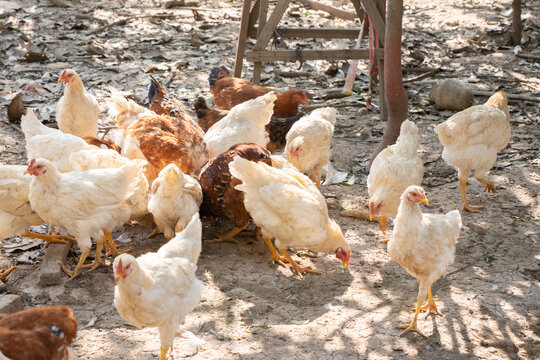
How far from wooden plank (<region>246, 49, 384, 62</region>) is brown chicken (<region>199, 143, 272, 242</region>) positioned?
8.09ft

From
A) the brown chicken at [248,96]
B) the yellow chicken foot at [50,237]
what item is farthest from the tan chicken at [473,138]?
A: the yellow chicken foot at [50,237]

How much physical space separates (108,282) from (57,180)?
828 mm

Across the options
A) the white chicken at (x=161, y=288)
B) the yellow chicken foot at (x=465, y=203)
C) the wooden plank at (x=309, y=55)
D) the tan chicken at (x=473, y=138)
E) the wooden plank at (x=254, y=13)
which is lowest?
the yellow chicken foot at (x=465, y=203)

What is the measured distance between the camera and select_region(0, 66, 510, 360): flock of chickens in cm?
324

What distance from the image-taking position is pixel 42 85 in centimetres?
768

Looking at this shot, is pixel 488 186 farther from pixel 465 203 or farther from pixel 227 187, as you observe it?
pixel 227 187

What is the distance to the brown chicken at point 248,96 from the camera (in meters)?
6.47

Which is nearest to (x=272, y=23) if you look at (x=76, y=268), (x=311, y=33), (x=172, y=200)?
(x=311, y=33)

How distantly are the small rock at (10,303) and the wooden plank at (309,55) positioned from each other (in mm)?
4171

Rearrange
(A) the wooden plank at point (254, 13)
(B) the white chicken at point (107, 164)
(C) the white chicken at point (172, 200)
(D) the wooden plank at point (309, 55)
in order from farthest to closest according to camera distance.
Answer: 1. (A) the wooden plank at point (254, 13)
2. (D) the wooden plank at point (309, 55)
3. (B) the white chicken at point (107, 164)
4. (C) the white chicken at point (172, 200)

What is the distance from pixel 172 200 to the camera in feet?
14.2

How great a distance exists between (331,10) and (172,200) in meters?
7.39

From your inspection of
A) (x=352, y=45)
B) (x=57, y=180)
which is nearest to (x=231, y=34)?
(x=352, y=45)

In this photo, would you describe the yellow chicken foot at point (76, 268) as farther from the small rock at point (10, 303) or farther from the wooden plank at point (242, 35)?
the wooden plank at point (242, 35)
